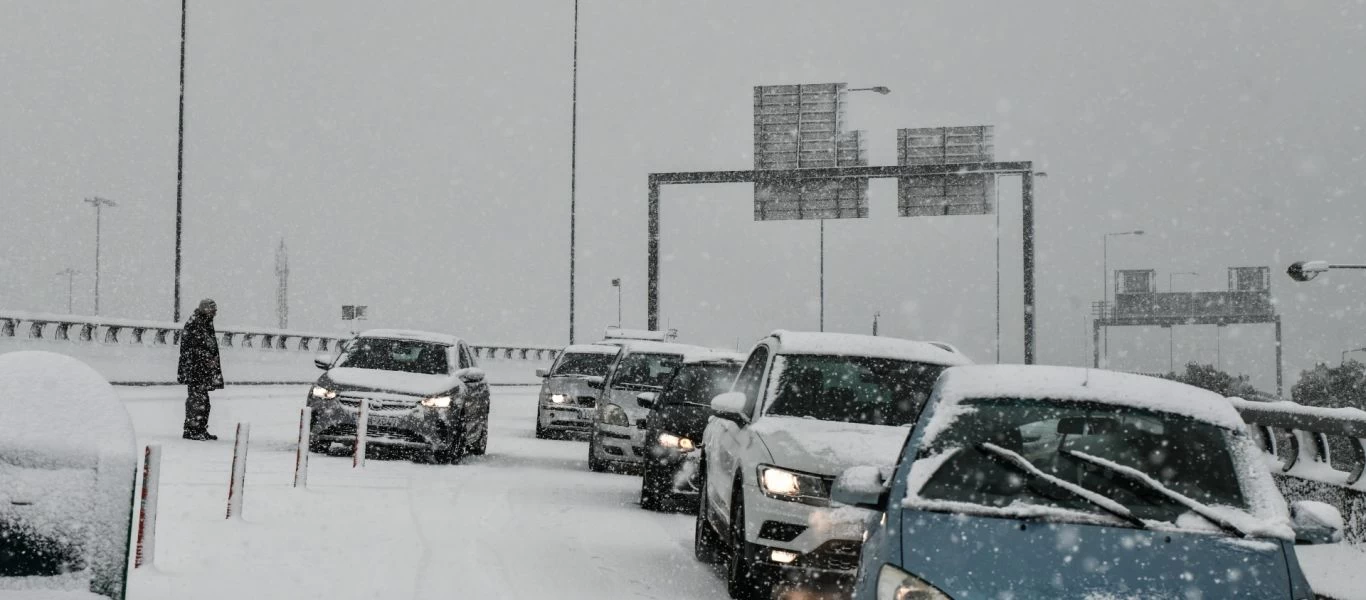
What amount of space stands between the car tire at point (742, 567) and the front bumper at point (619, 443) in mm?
8531

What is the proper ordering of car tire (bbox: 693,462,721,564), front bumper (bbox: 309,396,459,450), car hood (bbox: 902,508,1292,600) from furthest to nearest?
front bumper (bbox: 309,396,459,450) < car tire (bbox: 693,462,721,564) < car hood (bbox: 902,508,1292,600)

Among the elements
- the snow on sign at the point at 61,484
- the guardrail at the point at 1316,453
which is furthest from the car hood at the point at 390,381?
the snow on sign at the point at 61,484

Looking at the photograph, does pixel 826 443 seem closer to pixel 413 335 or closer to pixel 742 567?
pixel 742 567

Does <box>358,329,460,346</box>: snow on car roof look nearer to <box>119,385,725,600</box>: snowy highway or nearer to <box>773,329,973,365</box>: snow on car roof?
<box>119,385,725,600</box>: snowy highway

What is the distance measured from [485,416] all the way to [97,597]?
14.7m

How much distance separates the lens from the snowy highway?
29.0ft

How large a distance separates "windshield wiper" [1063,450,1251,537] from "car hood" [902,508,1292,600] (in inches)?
1.6

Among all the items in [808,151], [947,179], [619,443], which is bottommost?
[619,443]

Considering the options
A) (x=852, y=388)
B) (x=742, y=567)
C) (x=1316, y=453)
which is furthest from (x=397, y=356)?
(x=1316, y=453)

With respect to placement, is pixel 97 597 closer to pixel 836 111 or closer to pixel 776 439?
pixel 776 439

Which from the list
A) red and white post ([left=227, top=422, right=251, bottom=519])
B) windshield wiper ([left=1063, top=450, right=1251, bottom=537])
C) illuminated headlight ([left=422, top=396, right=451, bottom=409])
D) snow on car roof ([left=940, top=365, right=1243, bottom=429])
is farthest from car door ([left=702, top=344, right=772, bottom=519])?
illuminated headlight ([left=422, top=396, right=451, bottom=409])

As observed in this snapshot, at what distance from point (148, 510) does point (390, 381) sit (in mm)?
9512

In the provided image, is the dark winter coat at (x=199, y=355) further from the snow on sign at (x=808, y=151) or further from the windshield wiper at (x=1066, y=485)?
the snow on sign at (x=808, y=151)

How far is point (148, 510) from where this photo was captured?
875 cm
